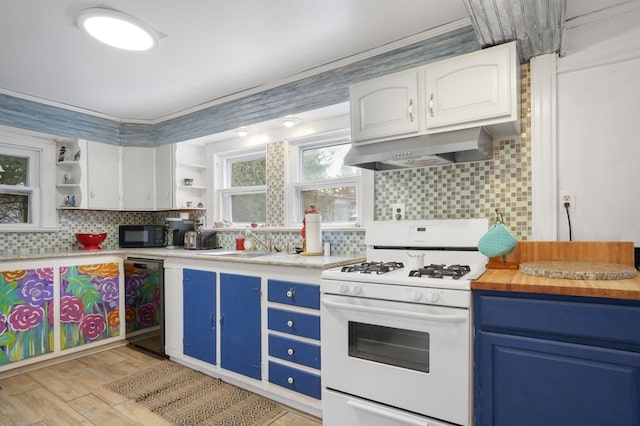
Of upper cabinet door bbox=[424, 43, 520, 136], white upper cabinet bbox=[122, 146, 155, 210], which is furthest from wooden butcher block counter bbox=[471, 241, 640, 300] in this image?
white upper cabinet bbox=[122, 146, 155, 210]

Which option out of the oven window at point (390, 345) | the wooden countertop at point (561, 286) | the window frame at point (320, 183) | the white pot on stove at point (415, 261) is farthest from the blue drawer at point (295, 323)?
the wooden countertop at point (561, 286)

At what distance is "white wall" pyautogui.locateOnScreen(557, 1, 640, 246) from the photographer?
5.88 feet

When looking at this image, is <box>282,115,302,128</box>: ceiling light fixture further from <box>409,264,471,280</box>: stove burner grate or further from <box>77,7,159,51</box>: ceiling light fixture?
<box>409,264,471,280</box>: stove burner grate

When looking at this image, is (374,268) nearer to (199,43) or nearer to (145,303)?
(199,43)

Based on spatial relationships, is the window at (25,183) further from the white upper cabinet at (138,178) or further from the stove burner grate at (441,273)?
the stove burner grate at (441,273)

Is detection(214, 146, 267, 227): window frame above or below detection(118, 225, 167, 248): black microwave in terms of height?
above

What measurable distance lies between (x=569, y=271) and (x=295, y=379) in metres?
1.61

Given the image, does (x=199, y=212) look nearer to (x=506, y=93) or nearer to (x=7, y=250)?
(x=7, y=250)

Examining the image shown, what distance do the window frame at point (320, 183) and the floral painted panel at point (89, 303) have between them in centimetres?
181

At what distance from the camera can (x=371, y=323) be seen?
69.6 inches

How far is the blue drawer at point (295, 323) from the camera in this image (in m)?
2.12

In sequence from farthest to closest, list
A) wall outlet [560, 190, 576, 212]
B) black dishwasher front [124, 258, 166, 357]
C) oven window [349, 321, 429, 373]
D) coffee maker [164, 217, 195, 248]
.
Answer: coffee maker [164, 217, 195, 248] → black dishwasher front [124, 258, 166, 357] → wall outlet [560, 190, 576, 212] → oven window [349, 321, 429, 373]

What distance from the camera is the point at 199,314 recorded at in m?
2.81

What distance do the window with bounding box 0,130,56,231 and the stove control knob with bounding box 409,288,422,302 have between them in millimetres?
3616
